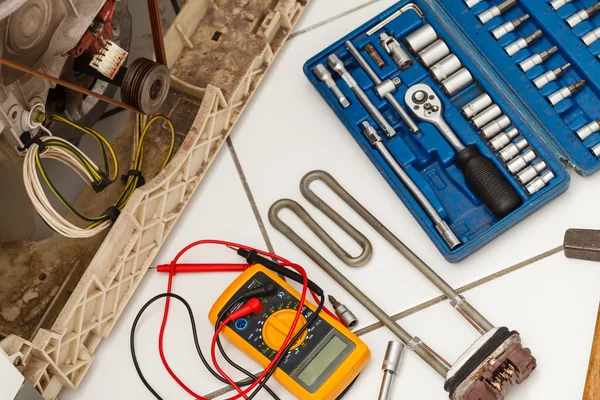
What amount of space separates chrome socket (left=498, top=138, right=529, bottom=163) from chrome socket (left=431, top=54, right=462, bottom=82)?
163mm

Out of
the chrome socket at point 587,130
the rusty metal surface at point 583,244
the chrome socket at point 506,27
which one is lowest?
the rusty metal surface at point 583,244

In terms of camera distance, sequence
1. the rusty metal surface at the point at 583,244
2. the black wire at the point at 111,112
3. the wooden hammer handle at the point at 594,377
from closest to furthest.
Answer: the wooden hammer handle at the point at 594,377
the rusty metal surface at the point at 583,244
the black wire at the point at 111,112

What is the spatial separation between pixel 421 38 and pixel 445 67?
0.22ft

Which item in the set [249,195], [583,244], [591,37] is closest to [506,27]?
[591,37]

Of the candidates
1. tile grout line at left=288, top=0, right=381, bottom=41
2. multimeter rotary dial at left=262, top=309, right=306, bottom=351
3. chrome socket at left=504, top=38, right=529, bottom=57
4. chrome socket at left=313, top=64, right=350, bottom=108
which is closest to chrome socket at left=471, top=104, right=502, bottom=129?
chrome socket at left=504, top=38, right=529, bottom=57

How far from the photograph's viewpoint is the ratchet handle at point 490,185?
1.08 metres

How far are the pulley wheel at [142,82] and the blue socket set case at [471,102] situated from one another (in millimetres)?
306

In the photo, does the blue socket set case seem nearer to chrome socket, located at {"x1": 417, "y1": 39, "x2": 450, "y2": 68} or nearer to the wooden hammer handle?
chrome socket, located at {"x1": 417, "y1": 39, "x2": 450, "y2": 68}

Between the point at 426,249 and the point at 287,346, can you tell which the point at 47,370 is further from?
the point at 426,249

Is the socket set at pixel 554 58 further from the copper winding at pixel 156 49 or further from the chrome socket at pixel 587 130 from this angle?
the copper winding at pixel 156 49

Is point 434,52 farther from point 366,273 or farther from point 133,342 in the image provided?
point 133,342

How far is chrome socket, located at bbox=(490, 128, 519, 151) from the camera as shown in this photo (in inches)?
44.3

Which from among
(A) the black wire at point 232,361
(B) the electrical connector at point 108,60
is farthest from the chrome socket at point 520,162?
(B) the electrical connector at point 108,60

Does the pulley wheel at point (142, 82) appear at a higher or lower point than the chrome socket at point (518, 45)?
higher
